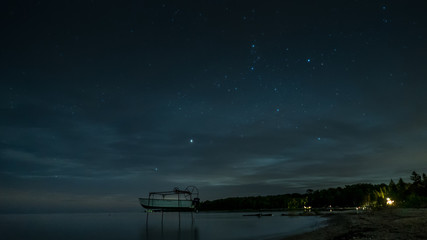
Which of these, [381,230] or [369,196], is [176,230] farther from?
[369,196]

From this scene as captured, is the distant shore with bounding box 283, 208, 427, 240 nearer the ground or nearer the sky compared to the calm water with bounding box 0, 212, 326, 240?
nearer the sky

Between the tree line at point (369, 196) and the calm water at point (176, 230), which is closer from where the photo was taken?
the calm water at point (176, 230)

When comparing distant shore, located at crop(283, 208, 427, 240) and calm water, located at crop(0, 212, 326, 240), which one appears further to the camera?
calm water, located at crop(0, 212, 326, 240)

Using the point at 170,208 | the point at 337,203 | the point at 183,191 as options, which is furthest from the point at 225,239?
the point at 337,203

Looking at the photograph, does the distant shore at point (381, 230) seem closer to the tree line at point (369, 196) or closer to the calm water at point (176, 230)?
the calm water at point (176, 230)

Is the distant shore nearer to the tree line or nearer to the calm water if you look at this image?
the calm water

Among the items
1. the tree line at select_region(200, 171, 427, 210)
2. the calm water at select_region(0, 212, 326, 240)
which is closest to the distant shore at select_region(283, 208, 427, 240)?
the calm water at select_region(0, 212, 326, 240)

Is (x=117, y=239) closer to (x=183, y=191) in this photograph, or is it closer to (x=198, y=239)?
(x=198, y=239)

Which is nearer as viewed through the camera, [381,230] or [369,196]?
[381,230]

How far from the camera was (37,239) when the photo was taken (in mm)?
42219

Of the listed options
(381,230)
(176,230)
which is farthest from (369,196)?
(381,230)

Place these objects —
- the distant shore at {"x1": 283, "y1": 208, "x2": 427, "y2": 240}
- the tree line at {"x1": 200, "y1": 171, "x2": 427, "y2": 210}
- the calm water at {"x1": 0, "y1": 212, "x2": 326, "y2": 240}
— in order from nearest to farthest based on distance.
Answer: the distant shore at {"x1": 283, "y1": 208, "x2": 427, "y2": 240}
the calm water at {"x1": 0, "y1": 212, "x2": 326, "y2": 240}
the tree line at {"x1": 200, "y1": 171, "x2": 427, "y2": 210}

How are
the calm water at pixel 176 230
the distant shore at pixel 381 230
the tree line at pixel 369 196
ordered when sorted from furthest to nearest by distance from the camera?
1. the tree line at pixel 369 196
2. the calm water at pixel 176 230
3. the distant shore at pixel 381 230

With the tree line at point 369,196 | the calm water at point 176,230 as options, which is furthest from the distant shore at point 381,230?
the tree line at point 369,196
